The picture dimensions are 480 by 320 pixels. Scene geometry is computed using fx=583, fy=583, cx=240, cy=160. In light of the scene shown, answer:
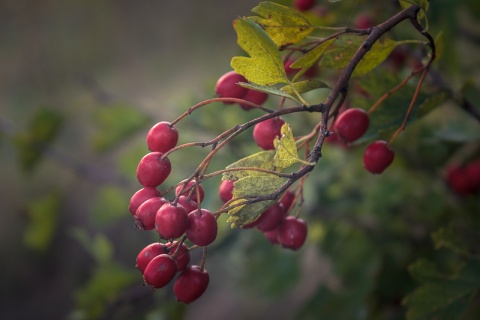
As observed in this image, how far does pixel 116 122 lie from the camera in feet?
4.40

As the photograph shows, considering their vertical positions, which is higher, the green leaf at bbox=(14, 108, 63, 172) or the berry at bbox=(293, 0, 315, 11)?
the berry at bbox=(293, 0, 315, 11)

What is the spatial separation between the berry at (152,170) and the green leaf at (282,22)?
145 millimetres

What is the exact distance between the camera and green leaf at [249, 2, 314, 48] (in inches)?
19.6

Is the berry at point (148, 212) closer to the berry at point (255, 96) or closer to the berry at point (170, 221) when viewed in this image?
the berry at point (170, 221)

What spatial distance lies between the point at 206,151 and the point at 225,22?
159cm

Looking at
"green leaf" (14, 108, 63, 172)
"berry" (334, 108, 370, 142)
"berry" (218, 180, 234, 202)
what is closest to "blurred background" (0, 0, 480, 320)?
"green leaf" (14, 108, 63, 172)

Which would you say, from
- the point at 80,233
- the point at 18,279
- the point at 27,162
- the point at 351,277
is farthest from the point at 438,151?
the point at 18,279

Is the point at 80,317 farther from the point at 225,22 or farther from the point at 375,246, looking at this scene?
the point at 225,22

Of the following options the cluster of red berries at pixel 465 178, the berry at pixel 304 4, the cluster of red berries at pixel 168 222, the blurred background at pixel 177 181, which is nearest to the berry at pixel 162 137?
the cluster of red berries at pixel 168 222

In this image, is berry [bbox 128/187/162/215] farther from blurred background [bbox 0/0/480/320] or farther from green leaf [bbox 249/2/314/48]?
blurred background [bbox 0/0/480/320]

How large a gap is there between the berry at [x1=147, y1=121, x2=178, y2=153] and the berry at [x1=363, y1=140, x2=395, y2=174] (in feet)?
0.63

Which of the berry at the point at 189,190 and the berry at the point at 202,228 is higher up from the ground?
the berry at the point at 189,190

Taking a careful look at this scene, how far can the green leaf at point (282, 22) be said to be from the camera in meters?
0.50

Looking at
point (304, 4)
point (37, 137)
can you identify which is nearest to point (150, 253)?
point (304, 4)
